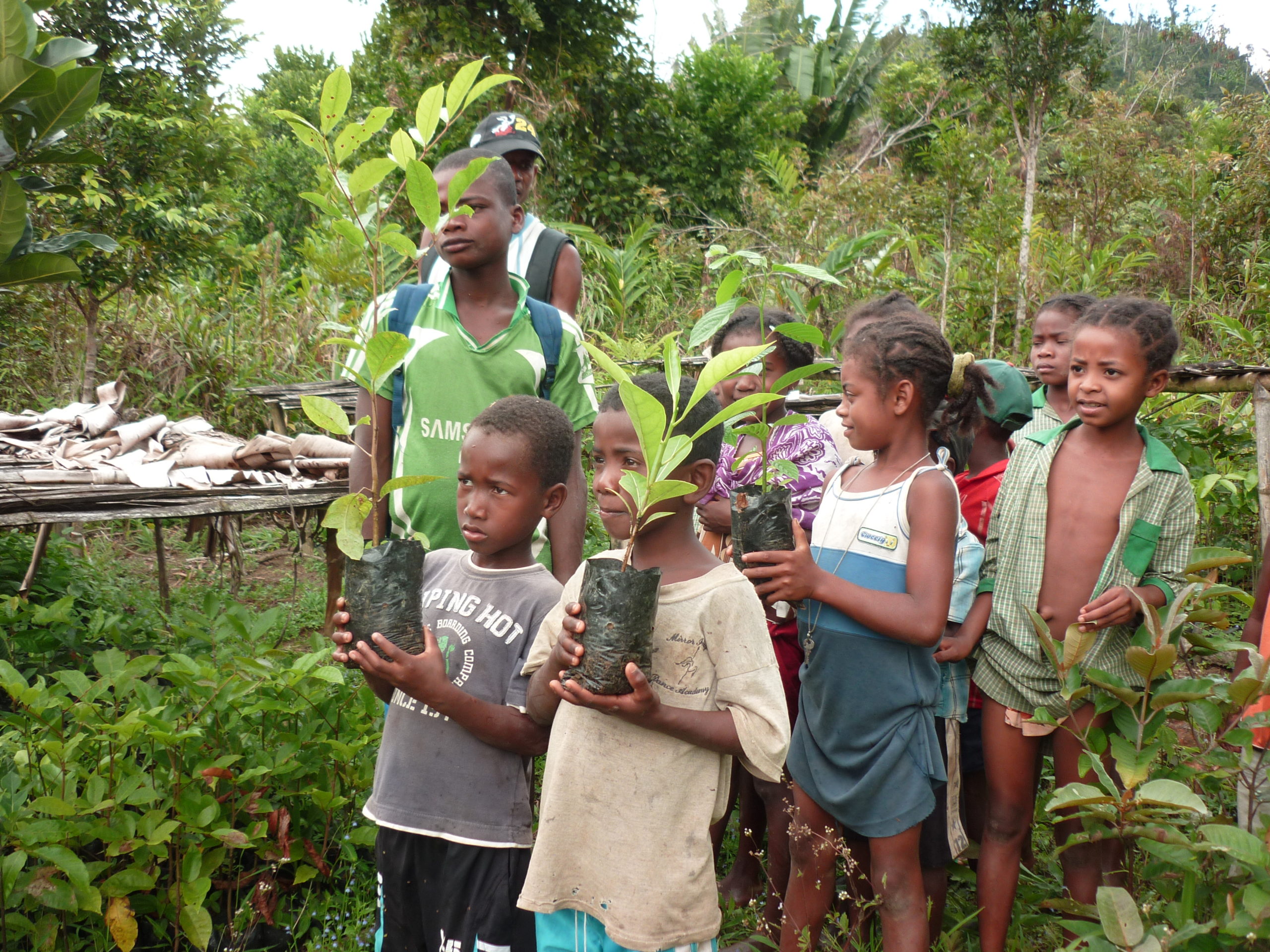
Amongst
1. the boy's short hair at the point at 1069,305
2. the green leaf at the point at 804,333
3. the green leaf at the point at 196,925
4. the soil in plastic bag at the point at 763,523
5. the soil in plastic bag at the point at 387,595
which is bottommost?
the green leaf at the point at 196,925

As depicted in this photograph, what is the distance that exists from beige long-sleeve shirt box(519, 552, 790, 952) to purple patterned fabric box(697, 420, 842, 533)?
2.85ft

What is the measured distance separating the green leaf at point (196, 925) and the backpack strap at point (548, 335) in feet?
4.45

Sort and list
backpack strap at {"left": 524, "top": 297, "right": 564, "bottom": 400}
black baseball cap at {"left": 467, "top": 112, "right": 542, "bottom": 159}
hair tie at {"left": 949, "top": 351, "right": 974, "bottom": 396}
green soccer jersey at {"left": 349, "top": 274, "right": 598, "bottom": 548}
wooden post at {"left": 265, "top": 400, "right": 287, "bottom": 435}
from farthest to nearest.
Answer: wooden post at {"left": 265, "top": 400, "right": 287, "bottom": 435}, black baseball cap at {"left": 467, "top": 112, "right": 542, "bottom": 159}, hair tie at {"left": 949, "top": 351, "right": 974, "bottom": 396}, backpack strap at {"left": 524, "top": 297, "right": 564, "bottom": 400}, green soccer jersey at {"left": 349, "top": 274, "right": 598, "bottom": 548}

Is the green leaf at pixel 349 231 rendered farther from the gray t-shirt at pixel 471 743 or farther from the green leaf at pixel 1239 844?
the green leaf at pixel 1239 844

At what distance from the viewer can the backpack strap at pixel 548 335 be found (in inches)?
92.4

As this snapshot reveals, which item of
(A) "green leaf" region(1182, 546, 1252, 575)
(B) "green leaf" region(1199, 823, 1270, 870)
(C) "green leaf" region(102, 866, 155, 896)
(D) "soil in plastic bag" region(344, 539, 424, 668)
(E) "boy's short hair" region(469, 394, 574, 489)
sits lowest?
(C) "green leaf" region(102, 866, 155, 896)

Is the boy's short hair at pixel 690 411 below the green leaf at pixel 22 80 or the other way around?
below

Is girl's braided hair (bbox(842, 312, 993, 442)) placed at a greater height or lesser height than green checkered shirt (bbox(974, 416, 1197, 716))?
greater

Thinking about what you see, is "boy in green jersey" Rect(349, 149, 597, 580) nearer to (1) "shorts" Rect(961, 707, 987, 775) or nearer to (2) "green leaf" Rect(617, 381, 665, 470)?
(2) "green leaf" Rect(617, 381, 665, 470)

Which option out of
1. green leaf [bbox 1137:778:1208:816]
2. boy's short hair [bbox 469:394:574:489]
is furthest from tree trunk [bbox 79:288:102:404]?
green leaf [bbox 1137:778:1208:816]

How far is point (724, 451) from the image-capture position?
2621 millimetres

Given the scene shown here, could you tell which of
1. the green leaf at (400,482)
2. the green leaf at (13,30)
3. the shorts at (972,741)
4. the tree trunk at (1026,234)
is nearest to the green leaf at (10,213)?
the green leaf at (13,30)

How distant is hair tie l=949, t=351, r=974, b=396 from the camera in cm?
262

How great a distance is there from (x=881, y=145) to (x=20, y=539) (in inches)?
574
